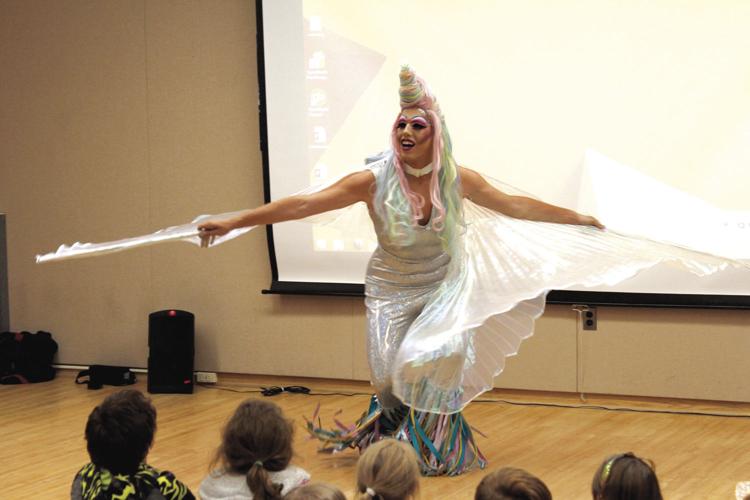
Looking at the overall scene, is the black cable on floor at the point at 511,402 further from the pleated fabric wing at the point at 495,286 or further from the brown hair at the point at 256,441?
the brown hair at the point at 256,441

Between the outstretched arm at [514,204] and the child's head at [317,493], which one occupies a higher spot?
the outstretched arm at [514,204]

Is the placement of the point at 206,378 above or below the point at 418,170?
below

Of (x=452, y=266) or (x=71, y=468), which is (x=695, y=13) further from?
(x=71, y=468)

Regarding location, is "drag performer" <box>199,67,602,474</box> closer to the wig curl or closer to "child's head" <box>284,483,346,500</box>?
the wig curl

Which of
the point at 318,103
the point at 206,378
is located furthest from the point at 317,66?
the point at 206,378

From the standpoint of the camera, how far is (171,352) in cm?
640

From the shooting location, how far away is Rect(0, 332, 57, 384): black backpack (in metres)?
6.82

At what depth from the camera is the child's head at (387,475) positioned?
2.42 meters

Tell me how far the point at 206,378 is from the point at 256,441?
411cm

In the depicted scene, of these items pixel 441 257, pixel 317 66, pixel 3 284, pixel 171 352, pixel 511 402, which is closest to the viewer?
pixel 441 257

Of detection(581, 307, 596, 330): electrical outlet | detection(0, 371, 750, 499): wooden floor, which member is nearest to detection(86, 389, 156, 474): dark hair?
detection(0, 371, 750, 499): wooden floor

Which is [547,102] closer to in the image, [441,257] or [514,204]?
[514,204]

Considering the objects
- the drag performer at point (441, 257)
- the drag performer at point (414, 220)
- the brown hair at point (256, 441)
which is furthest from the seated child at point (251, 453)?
the drag performer at point (414, 220)

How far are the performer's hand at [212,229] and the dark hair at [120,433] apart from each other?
1.33m
